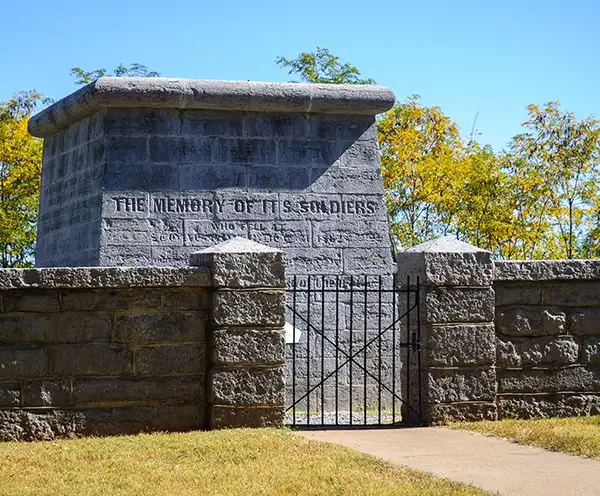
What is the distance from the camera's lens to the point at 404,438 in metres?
8.88

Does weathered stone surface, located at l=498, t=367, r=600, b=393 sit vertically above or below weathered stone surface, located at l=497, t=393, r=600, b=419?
above

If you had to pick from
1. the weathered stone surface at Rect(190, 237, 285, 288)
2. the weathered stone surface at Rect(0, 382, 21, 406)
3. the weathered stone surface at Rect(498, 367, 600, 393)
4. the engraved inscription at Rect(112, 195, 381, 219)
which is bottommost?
the weathered stone surface at Rect(0, 382, 21, 406)

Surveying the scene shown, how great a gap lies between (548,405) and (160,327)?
A: 11.8 ft

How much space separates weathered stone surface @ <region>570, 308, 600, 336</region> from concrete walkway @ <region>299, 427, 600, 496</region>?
1674 mm

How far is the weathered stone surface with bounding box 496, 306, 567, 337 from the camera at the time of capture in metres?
9.86

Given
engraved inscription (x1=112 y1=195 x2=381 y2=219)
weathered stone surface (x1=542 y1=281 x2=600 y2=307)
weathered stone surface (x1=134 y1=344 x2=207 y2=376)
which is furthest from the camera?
engraved inscription (x1=112 y1=195 x2=381 y2=219)

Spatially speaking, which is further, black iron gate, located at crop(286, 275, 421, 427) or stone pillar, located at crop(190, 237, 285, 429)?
black iron gate, located at crop(286, 275, 421, 427)

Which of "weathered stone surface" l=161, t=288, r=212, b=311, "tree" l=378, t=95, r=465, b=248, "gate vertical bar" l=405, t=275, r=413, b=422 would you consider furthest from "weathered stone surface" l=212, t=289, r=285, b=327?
"tree" l=378, t=95, r=465, b=248

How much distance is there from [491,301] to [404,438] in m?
1.60

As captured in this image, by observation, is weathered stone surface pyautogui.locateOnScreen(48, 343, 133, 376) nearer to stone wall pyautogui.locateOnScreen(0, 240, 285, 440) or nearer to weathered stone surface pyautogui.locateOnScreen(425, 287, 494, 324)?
stone wall pyautogui.locateOnScreen(0, 240, 285, 440)

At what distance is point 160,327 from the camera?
906 centimetres

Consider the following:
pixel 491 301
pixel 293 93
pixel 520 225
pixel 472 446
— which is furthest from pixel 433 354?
pixel 520 225

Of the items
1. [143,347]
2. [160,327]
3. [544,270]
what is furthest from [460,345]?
[143,347]

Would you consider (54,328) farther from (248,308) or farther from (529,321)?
(529,321)
